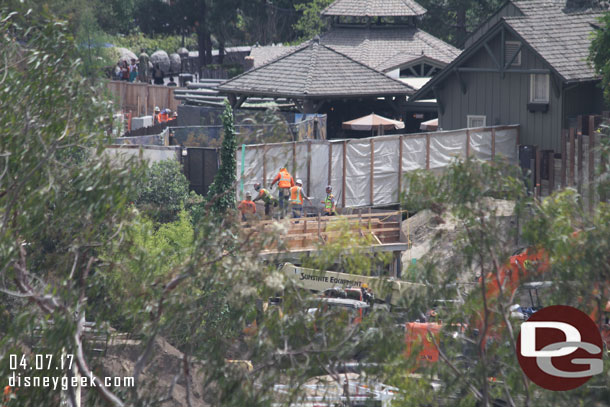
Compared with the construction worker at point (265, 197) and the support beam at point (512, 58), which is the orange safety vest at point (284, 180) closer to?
the construction worker at point (265, 197)

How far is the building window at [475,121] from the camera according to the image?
3469 cm

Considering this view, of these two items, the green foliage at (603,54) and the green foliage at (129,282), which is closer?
the green foliage at (129,282)

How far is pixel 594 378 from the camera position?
38.0ft

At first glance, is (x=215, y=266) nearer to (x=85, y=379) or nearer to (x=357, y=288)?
(x=85, y=379)

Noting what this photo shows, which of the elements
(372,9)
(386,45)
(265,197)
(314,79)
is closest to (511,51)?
(314,79)

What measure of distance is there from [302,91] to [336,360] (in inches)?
964

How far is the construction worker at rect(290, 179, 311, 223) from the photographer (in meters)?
25.3

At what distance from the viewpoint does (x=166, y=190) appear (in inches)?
1077

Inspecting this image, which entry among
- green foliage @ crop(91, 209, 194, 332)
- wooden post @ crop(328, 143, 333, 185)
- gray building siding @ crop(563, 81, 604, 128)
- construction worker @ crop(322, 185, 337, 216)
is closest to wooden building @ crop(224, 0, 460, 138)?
gray building siding @ crop(563, 81, 604, 128)

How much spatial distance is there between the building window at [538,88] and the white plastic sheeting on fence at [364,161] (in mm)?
2331

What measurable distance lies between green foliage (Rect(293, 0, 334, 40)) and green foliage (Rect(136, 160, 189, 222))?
128 ft

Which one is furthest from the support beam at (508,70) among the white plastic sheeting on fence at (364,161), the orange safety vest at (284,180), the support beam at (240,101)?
the orange safety vest at (284,180)

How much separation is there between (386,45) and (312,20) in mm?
20159

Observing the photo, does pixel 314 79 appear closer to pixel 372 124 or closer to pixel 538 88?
pixel 372 124
